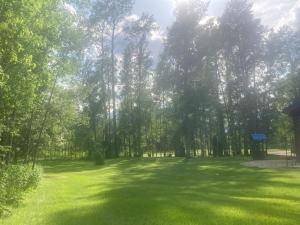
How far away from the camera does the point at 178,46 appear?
45.3m

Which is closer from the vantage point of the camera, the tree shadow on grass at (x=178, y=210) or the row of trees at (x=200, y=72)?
the tree shadow on grass at (x=178, y=210)

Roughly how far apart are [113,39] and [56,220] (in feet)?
139

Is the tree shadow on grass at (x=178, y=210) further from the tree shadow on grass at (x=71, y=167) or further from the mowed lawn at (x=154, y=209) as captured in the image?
the tree shadow on grass at (x=71, y=167)

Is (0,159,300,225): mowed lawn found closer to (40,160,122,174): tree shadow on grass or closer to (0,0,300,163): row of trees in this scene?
(40,160,122,174): tree shadow on grass

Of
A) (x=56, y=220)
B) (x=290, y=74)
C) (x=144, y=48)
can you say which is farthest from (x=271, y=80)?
(x=56, y=220)

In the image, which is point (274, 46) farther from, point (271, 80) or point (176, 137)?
point (176, 137)

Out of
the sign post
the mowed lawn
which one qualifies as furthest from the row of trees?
the mowed lawn

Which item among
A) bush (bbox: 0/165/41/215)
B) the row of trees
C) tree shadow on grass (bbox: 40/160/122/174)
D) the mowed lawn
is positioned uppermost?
the row of trees

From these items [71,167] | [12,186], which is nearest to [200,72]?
[71,167]

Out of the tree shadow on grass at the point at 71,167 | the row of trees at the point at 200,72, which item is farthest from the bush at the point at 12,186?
the row of trees at the point at 200,72

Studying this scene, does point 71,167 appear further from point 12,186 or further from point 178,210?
point 178,210

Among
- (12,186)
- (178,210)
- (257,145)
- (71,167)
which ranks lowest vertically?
(178,210)

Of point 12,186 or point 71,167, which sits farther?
point 71,167

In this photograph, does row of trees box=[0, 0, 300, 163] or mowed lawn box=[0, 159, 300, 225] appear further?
row of trees box=[0, 0, 300, 163]
